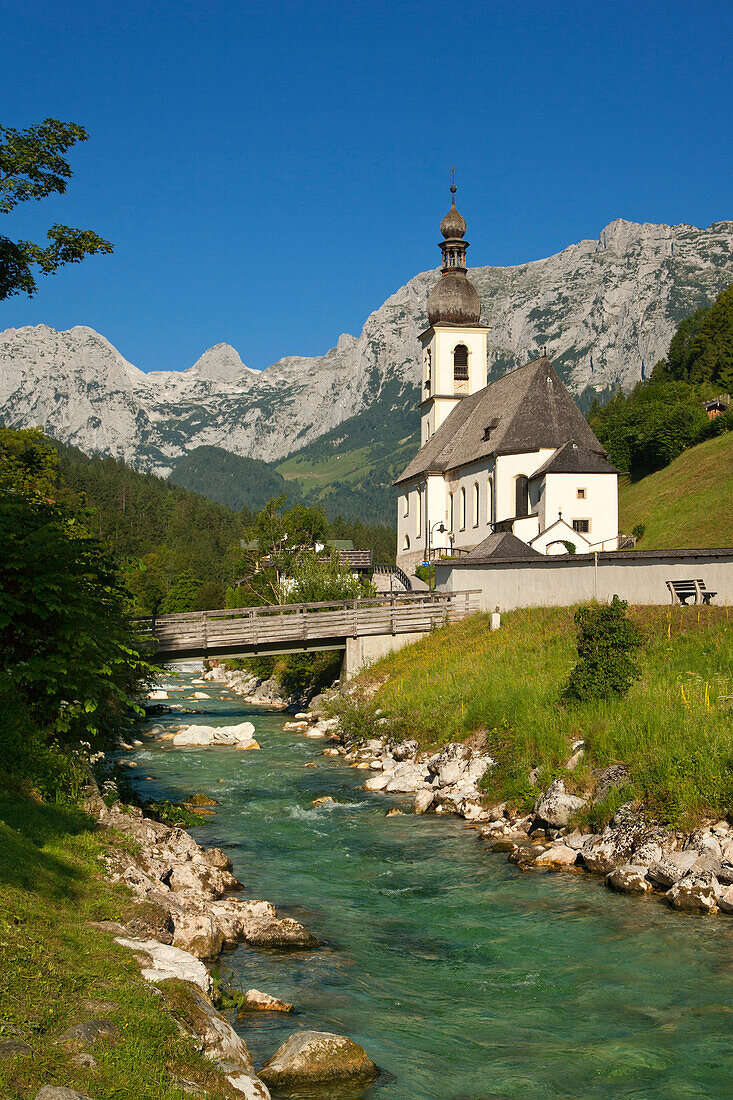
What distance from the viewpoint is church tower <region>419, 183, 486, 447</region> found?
7194 centimetres

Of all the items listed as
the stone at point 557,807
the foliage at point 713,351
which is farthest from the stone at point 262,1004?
the foliage at point 713,351

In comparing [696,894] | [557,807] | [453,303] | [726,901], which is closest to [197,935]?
[696,894]

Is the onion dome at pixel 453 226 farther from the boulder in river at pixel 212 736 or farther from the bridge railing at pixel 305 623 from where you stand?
the boulder in river at pixel 212 736

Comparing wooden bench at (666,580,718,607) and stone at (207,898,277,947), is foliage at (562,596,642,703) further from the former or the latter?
stone at (207,898,277,947)

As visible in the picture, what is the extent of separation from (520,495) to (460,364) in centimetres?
2488

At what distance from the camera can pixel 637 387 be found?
11881 centimetres

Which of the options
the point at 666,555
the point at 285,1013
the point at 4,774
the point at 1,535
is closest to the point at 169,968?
the point at 285,1013

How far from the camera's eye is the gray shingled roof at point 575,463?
4653 cm

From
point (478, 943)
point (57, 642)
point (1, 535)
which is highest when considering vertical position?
point (1, 535)

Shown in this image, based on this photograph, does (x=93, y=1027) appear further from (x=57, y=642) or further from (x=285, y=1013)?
(x=57, y=642)

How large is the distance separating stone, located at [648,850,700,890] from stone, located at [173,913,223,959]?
279 inches

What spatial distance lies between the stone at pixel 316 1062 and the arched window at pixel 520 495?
43805mm

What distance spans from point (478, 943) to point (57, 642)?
7.60 metres

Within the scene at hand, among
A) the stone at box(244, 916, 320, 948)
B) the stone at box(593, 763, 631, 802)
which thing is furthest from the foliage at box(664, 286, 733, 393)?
the stone at box(244, 916, 320, 948)
